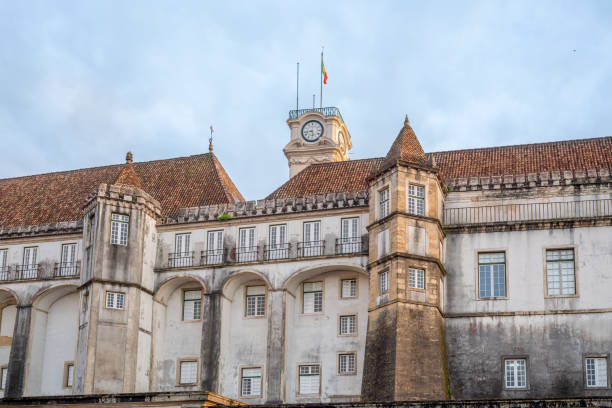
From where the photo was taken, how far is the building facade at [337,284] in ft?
134

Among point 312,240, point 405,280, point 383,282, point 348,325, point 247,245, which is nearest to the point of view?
point 405,280

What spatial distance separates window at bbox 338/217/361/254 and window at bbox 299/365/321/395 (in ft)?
18.2

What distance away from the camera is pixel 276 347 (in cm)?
4525

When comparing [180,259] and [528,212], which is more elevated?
[528,212]

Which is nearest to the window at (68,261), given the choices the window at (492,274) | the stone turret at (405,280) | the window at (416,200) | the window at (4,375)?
the window at (4,375)

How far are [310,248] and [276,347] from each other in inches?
193

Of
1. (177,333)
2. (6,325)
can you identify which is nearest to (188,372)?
(177,333)

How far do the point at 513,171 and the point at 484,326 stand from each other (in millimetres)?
9734

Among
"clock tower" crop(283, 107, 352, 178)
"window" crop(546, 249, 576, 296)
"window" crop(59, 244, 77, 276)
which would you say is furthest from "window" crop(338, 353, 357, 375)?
"clock tower" crop(283, 107, 352, 178)

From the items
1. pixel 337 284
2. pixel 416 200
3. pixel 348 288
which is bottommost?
pixel 348 288

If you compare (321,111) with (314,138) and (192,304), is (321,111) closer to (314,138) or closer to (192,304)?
(314,138)

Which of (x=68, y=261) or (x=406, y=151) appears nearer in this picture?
(x=406, y=151)

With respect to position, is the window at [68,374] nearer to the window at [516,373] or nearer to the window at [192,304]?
the window at [192,304]

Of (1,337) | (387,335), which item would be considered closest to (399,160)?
(387,335)
